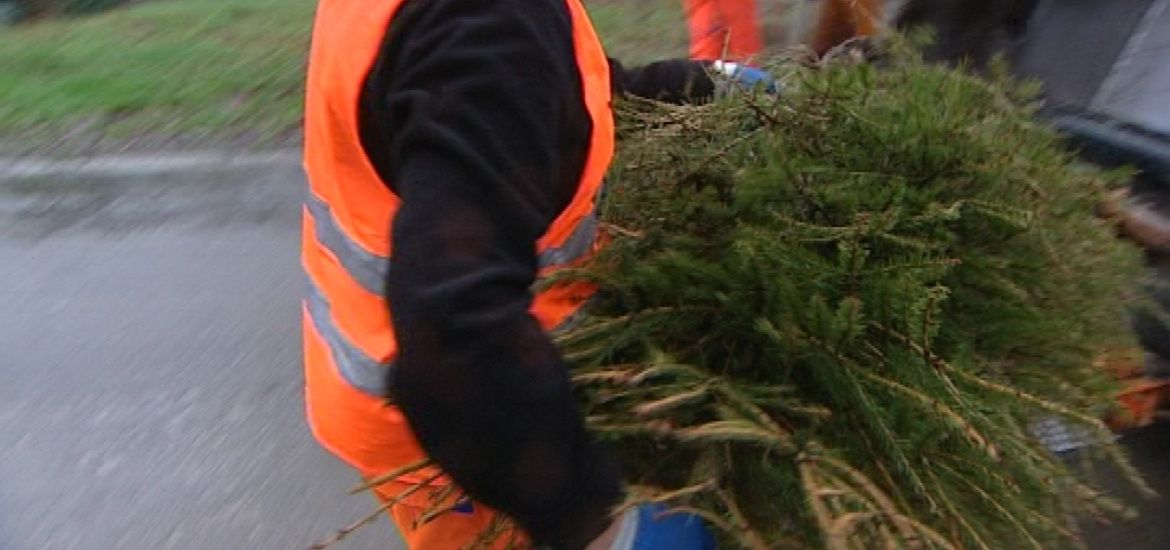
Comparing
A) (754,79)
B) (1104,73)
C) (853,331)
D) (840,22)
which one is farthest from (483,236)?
(840,22)

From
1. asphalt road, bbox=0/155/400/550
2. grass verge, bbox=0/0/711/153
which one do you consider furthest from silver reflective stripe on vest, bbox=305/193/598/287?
grass verge, bbox=0/0/711/153

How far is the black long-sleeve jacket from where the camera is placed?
127cm

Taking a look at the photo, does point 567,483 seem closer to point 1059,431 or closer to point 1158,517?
point 1059,431

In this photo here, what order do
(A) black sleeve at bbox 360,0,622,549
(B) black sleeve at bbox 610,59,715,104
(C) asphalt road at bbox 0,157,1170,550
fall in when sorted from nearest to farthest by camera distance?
(A) black sleeve at bbox 360,0,622,549 → (B) black sleeve at bbox 610,59,715,104 → (C) asphalt road at bbox 0,157,1170,550

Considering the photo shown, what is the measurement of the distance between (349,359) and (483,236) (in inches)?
18.0

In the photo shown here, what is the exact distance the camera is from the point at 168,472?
365 cm

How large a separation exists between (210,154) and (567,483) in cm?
520

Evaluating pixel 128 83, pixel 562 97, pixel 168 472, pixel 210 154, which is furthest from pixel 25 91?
pixel 562 97

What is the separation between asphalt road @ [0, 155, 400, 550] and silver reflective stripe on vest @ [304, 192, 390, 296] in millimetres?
1690

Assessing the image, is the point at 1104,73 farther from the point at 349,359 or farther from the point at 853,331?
the point at 349,359

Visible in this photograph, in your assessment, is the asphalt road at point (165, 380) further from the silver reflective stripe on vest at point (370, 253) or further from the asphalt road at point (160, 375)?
the silver reflective stripe on vest at point (370, 253)

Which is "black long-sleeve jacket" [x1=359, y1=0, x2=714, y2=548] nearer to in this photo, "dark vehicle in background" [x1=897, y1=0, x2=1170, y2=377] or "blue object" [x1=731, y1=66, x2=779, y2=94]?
"blue object" [x1=731, y1=66, x2=779, y2=94]

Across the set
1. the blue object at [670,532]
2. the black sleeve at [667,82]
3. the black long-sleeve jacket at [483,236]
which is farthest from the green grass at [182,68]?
the black long-sleeve jacket at [483,236]

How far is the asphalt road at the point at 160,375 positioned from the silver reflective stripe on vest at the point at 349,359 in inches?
60.3
